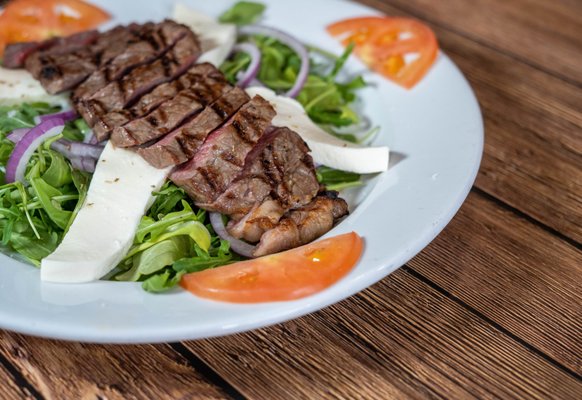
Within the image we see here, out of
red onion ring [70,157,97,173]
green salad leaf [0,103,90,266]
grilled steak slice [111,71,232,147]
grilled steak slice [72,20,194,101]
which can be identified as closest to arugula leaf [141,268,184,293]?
green salad leaf [0,103,90,266]

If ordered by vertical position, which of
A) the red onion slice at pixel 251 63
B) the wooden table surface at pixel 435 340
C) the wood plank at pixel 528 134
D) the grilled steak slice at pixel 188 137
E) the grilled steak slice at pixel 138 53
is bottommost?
the wood plank at pixel 528 134

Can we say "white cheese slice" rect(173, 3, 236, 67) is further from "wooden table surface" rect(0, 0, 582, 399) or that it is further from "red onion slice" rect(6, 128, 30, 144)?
"wooden table surface" rect(0, 0, 582, 399)

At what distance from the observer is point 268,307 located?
2.64 meters

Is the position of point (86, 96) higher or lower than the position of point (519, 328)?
higher

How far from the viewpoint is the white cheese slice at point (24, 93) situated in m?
3.88

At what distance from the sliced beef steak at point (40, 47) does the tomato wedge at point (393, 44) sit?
160cm

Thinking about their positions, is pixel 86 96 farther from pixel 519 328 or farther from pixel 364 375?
pixel 519 328

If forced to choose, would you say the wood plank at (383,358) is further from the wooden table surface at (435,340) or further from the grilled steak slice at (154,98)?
the grilled steak slice at (154,98)

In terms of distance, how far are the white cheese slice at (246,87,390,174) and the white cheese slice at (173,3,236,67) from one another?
1.90ft

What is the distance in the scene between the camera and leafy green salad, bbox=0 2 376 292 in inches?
120

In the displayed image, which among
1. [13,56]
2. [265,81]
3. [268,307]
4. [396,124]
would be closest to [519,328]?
[268,307]

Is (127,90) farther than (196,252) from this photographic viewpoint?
Yes

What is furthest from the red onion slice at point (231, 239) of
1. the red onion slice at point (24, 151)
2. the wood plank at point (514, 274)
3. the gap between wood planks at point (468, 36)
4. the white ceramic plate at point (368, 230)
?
the gap between wood planks at point (468, 36)

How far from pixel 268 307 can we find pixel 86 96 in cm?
166
